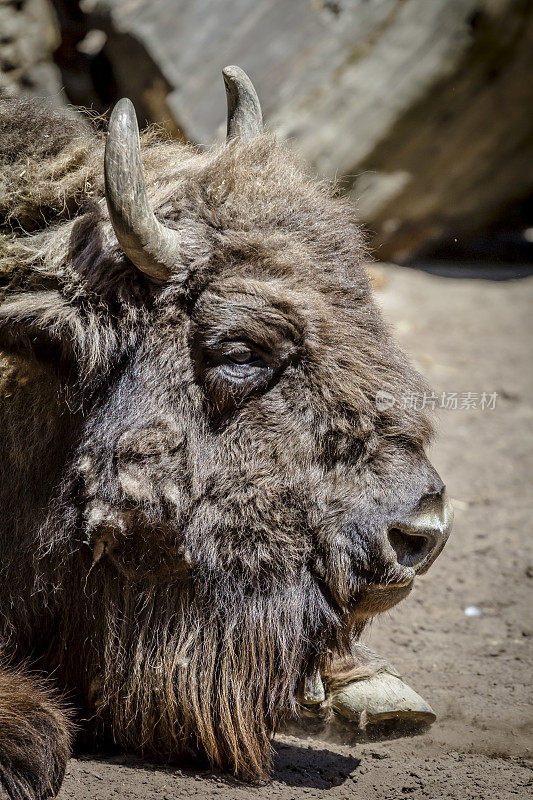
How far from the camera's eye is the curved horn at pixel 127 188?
95.2 inches

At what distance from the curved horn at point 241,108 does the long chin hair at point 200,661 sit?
176 centimetres

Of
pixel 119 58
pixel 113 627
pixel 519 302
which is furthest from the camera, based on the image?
pixel 519 302

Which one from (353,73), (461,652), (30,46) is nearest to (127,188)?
(461,652)

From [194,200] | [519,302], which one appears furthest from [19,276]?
[519,302]

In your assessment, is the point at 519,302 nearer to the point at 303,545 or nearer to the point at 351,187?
the point at 351,187

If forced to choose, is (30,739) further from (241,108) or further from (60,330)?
(241,108)

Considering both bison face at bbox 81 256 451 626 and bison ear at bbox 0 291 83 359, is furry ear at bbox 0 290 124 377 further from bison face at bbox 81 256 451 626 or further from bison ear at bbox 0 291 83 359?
bison face at bbox 81 256 451 626

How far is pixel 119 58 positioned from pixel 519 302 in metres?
5.32

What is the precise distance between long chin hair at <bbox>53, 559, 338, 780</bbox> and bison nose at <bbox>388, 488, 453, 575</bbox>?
323 millimetres

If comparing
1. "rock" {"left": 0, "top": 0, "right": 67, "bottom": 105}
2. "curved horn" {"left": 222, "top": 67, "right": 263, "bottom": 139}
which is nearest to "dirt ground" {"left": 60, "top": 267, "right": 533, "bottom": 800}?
"curved horn" {"left": 222, "top": 67, "right": 263, "bottom": 139}

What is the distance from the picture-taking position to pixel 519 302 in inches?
369

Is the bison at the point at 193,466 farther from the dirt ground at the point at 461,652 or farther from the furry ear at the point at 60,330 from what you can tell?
the dirt ground at the point at 461,652

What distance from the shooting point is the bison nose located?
99.0 inches

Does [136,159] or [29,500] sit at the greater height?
[136,159]
